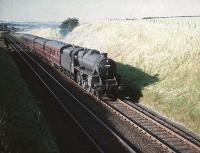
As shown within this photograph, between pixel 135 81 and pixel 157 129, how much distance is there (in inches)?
434

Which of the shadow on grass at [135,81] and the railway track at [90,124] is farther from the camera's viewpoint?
the shadow on grass at [135,81]

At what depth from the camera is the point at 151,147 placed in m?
14.5

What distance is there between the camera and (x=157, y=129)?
669 inches

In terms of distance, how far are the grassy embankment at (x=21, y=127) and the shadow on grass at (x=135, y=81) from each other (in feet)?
29.2

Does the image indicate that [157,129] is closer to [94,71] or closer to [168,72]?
[94,71]

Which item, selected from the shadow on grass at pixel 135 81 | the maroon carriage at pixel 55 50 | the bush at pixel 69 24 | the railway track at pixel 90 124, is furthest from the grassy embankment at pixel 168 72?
the bush at pixel 69 24

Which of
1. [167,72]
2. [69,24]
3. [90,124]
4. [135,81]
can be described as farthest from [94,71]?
[69,24]

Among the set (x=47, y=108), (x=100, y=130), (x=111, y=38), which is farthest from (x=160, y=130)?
(x=111, y=38)

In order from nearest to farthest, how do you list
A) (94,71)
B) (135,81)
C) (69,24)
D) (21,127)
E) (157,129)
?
1. (21,127)
2. (157,129)
3. (94,71)
4. (135,81)
5. (69,24)

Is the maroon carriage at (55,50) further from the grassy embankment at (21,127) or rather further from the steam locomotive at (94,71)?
the grassy embankment at (21,127)

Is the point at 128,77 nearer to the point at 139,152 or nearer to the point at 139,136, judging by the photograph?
the point at 139,136

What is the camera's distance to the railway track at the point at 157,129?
14.5 meters

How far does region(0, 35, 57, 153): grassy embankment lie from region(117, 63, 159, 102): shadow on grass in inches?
350

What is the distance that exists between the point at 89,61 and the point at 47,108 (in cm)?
618
